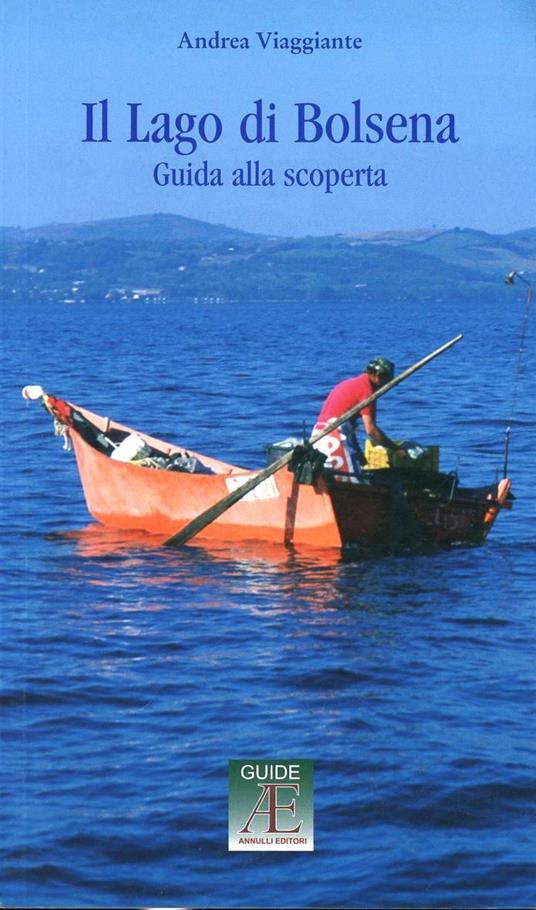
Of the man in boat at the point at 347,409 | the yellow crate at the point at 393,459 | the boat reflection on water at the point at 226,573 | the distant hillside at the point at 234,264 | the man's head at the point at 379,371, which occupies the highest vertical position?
the distant hillside at the point at 234,264

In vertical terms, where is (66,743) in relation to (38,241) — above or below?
below

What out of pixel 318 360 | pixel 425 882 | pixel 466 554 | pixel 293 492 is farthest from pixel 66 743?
pixel 318 360

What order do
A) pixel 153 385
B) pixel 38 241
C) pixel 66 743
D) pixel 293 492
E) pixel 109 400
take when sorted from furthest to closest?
pixel 38 241
pixel 153 385
pixel 109 400
pixel 293 492
pixel 66 743

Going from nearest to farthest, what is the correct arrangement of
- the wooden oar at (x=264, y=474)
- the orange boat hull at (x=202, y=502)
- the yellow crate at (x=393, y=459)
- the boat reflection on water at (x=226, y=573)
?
the boat reflection on water at (x=226, y=573), the wooden oar at (x=264, y=474), the orange boat hull at (x=202, y=502), the yellow crate at (x=393, y=459)

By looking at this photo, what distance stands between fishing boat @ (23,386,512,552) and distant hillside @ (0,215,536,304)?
81357 mm

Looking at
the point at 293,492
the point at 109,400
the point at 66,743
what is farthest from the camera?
the point at 109,400

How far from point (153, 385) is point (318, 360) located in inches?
421

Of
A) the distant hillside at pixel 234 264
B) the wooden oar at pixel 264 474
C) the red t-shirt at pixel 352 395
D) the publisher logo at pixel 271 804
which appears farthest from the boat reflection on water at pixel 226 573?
the distant hillside at pixel 234 264

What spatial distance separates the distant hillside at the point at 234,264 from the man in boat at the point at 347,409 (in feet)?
269

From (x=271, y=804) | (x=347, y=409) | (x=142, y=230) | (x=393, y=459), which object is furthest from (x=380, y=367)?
(x=142, y=230)

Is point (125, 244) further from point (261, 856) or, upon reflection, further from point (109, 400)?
point (261, 856)

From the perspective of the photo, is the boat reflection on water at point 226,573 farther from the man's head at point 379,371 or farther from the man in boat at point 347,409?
the man's head at point 379,371

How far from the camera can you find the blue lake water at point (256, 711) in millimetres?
8648

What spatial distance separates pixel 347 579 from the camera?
1509cm
